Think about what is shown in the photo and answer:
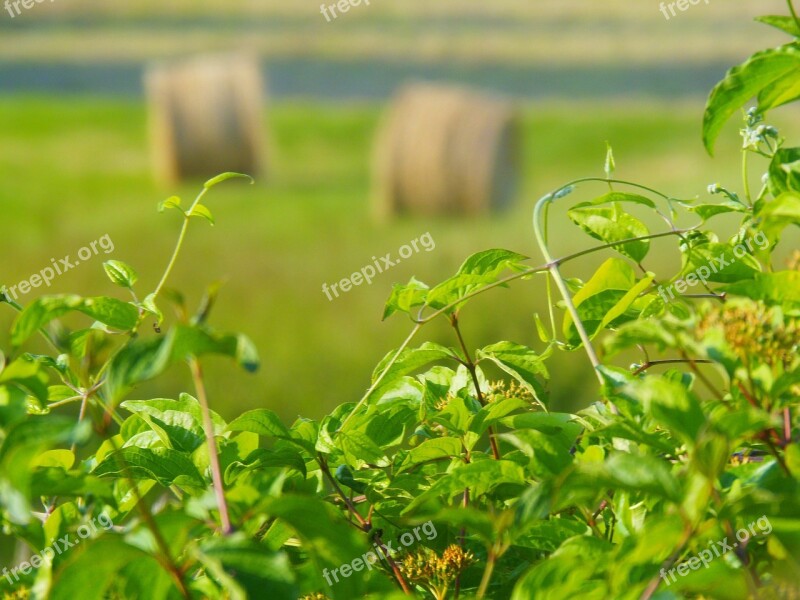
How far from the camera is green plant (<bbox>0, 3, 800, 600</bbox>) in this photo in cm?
42

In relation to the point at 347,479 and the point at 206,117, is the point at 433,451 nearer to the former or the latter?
the point at 347,479

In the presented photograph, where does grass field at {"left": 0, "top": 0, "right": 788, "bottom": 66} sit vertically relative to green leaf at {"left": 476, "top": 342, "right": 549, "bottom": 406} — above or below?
above

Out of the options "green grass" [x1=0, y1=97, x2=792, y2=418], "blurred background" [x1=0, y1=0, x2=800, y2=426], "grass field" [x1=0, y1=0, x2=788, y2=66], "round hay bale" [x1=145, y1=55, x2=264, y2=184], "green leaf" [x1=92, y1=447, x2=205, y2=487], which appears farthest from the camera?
"grass field" [x1=0, y1=0, x2=788, y2=66]

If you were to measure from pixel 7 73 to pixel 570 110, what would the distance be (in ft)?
24.6

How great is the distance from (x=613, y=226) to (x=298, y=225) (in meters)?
8.26

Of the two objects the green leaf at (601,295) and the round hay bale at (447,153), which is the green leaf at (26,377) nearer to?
the green leaf at (601,295)

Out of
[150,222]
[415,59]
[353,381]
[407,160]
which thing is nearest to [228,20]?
[415,59]

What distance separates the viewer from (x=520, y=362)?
0.70 metres

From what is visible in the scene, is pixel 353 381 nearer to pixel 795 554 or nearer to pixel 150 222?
pixel 150 222

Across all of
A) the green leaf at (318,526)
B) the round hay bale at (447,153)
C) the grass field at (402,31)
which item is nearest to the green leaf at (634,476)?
the green leaf at (318,526)

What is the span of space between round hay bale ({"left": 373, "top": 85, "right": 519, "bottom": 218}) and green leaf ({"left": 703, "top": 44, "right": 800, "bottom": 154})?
6799 mm

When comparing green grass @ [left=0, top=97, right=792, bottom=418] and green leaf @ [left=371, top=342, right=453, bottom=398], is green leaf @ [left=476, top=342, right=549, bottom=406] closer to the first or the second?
green leaf @ [left=371, top=342, right=453, bottom=398]

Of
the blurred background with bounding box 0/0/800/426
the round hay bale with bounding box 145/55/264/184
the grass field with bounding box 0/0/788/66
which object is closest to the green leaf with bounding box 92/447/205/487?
the blurred background with bounding box 0/0/800/426

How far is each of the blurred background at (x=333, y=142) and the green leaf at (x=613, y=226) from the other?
2.41 meters
